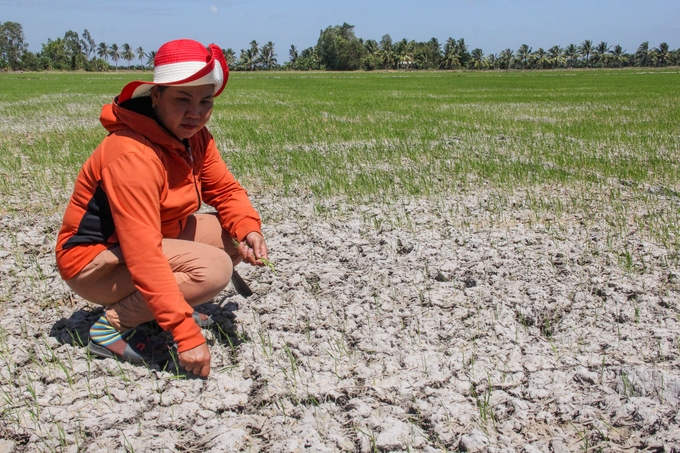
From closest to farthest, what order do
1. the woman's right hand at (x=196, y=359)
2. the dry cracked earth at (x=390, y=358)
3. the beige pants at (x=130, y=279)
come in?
the dry cracked earth at (x=390, y=358) → the woman's right hand at (x=196, y=359) → the beige pants at (x=130, y=279)

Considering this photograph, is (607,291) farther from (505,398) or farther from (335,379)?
(335,379)

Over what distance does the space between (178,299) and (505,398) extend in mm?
1318

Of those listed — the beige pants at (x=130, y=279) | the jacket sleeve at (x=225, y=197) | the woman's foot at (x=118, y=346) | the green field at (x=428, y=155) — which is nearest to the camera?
the beige pants at (x=130, y=279)

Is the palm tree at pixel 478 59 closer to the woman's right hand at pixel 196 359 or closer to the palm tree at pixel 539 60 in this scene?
the palm tree at pixel 539 60

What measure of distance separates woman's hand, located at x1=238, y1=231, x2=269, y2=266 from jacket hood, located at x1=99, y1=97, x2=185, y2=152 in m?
0.53

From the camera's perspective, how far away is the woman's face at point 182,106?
2318mm

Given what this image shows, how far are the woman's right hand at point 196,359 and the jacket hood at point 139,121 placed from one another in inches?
33.3

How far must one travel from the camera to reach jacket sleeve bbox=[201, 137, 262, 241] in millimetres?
2814

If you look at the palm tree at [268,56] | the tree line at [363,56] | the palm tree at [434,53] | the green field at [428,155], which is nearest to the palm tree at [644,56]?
the tree line at [363,56]

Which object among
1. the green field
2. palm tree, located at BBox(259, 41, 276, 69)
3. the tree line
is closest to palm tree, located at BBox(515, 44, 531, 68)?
the tree line

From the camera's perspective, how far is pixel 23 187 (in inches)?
225

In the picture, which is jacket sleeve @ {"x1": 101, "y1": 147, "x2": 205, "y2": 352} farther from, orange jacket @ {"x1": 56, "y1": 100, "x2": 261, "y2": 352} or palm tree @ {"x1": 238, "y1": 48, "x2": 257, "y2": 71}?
palm tree @ {"x1": 238, "y1": 48, "x2": 257, "y2": 71}

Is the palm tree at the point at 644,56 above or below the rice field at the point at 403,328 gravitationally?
above

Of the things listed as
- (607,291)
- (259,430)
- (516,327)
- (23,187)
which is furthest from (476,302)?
(23,187)
